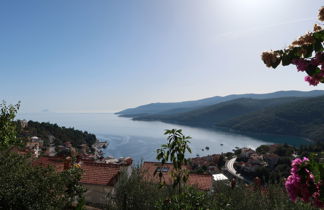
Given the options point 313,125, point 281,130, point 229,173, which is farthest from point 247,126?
point 229,173

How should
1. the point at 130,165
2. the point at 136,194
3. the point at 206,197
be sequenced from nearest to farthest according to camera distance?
1. the point at 206,197
2. the point at 136,194
3. the point at 130,165

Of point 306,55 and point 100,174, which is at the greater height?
point 306,55

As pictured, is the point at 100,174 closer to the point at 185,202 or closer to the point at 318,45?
the point at 185,202

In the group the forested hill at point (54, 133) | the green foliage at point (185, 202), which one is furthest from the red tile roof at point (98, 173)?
the forested hill at point (54, 133)

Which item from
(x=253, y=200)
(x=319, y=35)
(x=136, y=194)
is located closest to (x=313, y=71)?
(x=319, y=35)

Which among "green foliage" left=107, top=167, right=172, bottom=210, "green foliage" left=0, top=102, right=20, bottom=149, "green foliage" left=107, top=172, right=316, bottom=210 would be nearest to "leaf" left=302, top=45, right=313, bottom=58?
"green foliage" left=107, top=172, right=316, bottom=210

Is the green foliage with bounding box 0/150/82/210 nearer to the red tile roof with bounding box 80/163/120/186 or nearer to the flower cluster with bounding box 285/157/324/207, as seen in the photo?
the flower cluster with bounding box 285/157/324/207
